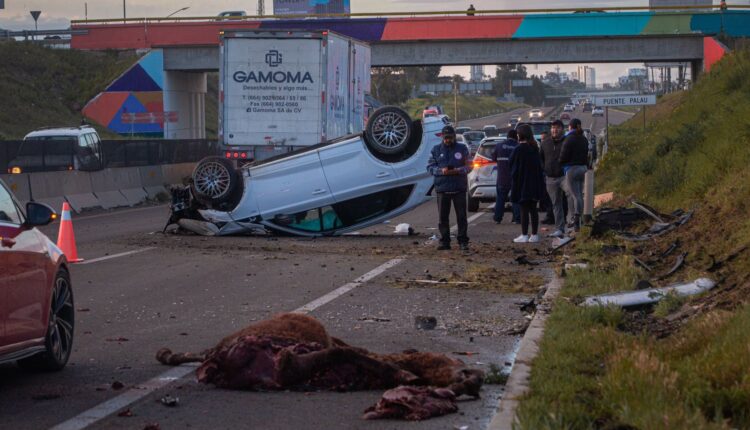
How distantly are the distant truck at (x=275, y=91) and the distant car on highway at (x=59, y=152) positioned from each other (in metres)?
4.88

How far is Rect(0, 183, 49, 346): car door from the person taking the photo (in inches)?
279

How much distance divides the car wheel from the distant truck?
6.38 metres

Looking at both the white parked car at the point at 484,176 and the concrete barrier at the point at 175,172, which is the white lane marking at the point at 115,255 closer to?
the white parked car at the point at 484,176

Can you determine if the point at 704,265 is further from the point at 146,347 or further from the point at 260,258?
the point at 260,258

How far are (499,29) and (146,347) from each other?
4514cm

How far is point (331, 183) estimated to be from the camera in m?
18.2

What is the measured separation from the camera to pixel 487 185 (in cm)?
2577

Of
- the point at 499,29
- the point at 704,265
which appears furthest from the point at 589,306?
the point at 499,29

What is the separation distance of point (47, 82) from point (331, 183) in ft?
171

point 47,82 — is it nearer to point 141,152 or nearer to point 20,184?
point 141,152

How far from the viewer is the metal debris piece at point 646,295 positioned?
9.55 metres

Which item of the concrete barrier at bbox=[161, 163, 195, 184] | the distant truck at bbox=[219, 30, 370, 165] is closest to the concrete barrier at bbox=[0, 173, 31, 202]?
the distant truck at bbox=[219, 30, 370, 165]

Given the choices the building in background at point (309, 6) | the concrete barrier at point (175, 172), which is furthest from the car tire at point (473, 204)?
the building in background at point (309, 6)

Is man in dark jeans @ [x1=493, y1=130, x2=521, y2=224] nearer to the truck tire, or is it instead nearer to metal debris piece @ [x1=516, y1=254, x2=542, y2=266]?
the truck tire
